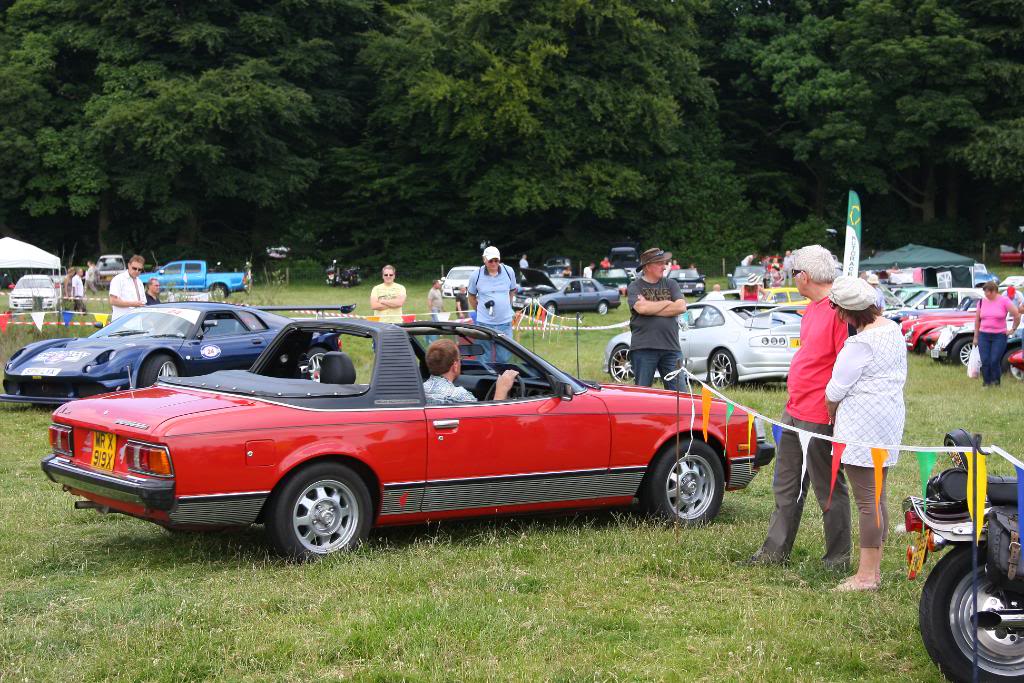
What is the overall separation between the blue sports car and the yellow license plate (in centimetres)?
574

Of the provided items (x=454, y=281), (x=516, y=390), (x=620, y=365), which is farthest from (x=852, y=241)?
(x=454, y=281)

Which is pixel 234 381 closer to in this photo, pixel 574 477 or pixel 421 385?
pixel 421 385

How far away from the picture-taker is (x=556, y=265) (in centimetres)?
5350

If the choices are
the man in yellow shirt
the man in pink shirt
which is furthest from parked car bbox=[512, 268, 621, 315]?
the man in pink shirt

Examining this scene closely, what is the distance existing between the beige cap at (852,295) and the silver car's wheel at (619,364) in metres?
13.2

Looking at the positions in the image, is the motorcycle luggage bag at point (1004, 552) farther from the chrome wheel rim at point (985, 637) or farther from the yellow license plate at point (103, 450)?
the yellow license plate at point (103, 450)

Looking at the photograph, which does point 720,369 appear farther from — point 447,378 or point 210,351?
point 447,378

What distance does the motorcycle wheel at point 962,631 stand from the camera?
5031 millimetres

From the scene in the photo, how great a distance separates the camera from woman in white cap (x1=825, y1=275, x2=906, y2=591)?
6340mm

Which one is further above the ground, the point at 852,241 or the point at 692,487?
the point at 852,241

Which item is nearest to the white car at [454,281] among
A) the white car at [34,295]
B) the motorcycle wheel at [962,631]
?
the white car at [34,295]

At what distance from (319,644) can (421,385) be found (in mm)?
2436

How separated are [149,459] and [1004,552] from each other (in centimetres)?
431

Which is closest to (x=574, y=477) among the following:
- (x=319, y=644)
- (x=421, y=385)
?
(x=421, y=385)
